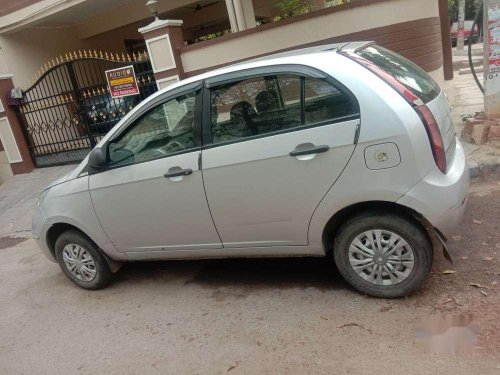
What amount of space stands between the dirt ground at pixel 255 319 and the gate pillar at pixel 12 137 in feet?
20.7

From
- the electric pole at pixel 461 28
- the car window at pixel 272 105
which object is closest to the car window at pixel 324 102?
the car window at pixel 272 105

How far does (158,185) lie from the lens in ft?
11.9

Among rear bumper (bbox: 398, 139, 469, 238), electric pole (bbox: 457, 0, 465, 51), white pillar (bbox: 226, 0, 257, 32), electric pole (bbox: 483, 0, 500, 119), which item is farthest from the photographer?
electric pole (bbox: 457, 0, 465, 51)

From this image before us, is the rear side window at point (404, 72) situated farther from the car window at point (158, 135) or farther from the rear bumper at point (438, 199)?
the car window at point (158, 135)

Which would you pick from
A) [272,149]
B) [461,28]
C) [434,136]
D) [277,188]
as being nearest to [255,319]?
[277,188]

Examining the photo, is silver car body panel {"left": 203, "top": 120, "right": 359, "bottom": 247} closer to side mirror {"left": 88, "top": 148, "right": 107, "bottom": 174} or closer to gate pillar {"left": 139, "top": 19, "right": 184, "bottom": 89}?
side mirror {"left": 88, "top": 148, "right": 107, "bottom": 174}

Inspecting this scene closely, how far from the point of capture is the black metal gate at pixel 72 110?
28.6ft

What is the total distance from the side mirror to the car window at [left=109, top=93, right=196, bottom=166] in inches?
2.4

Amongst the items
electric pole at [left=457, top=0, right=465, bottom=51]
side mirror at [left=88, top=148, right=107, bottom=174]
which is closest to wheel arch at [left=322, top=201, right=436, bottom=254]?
side mirror at [left=88, top=148, right=107, bottom=174]

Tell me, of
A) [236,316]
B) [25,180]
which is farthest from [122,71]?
[236,316]

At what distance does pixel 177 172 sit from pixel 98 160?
2.60ft

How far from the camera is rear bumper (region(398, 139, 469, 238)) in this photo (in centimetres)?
289

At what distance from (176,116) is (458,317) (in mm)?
2524

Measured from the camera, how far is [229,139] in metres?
3.38
